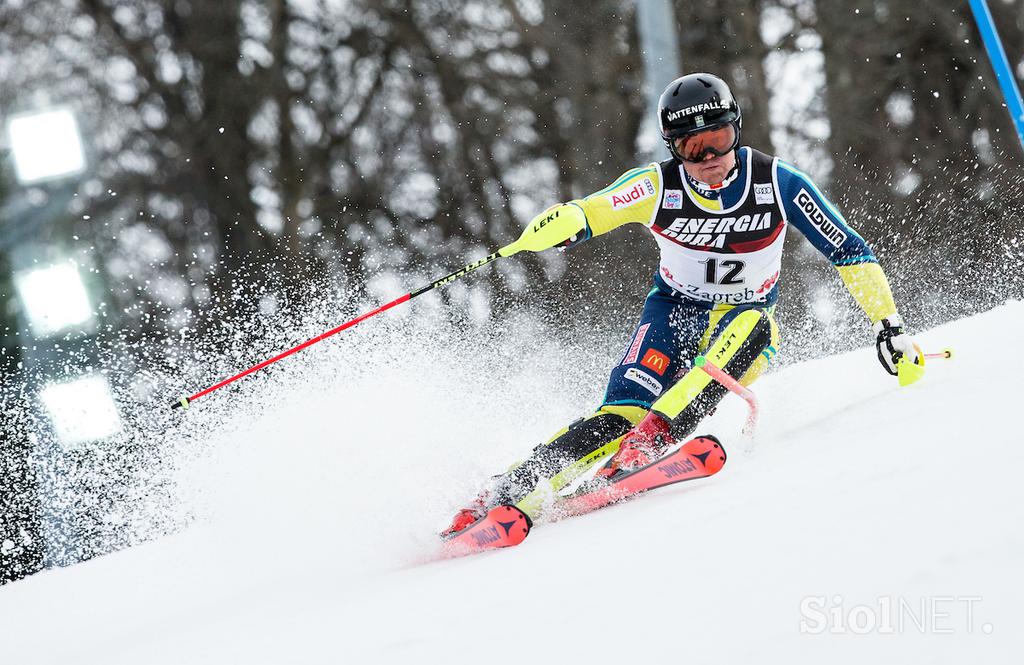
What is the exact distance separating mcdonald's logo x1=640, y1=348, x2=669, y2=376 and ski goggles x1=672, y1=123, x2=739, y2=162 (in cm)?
71

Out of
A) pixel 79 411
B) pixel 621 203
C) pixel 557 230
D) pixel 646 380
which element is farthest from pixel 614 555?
pixel 79 411

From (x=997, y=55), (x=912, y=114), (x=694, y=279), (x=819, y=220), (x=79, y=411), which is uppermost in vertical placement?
(x=997, y=55)

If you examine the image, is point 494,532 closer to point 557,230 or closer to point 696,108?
point 557,230

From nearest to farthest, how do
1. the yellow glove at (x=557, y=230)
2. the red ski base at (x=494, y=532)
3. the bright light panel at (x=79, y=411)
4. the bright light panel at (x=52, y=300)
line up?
the red ski base at (x=494, y=532), the yellow glove at (x=557, y=230), the bright light panel at (x=79, y=411), the bright light panel at (x=52, y=300)

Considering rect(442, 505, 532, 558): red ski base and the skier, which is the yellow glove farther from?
rect(442, 505, 532, 558): red ski base

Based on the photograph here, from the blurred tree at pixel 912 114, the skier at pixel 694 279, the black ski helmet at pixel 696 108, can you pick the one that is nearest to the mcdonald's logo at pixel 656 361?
the skier at pixel 694 279

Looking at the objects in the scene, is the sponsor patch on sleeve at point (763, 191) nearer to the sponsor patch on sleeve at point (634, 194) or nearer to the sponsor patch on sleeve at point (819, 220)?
the sponsor patch on sleeve at point (819, 220)

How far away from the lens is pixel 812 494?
2.47m

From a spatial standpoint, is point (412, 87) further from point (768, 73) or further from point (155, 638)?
point (155, 638)

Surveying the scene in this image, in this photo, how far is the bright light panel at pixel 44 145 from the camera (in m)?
12.0

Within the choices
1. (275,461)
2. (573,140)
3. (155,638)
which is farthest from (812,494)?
(573,140)

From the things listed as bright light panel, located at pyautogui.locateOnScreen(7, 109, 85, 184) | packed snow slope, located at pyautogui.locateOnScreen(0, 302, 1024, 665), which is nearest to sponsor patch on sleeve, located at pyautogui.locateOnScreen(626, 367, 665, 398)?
packed snow slope, located at pyautogui.locateOnScreen(0, 302, 1024, 665)

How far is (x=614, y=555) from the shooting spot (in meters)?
2.49

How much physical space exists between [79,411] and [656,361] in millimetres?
6538
